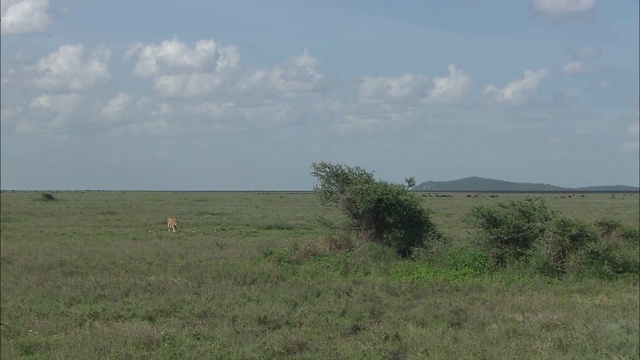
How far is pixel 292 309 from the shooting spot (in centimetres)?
1223

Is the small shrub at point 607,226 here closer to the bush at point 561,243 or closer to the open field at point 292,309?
the bush at point 561,243

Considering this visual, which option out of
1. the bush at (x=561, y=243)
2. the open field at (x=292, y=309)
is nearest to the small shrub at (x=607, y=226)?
the bush at (x=561, y=243)

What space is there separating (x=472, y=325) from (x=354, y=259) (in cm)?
669

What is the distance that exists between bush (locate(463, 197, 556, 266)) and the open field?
1049 millimetres

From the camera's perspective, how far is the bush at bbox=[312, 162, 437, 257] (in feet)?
61.1

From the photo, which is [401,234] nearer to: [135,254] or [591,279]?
[591,279]

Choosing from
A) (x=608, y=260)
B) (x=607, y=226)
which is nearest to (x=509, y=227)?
(x=608, y=260)

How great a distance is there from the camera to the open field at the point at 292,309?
9453mm

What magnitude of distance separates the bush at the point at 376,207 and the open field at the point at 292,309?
102 cm

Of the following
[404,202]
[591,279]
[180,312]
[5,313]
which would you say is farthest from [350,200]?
[5,313]

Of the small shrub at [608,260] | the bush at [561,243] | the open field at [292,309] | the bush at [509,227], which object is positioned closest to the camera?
the open field at [292,309]

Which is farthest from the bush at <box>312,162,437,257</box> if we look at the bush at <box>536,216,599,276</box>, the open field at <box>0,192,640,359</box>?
the bush at <box>536,216,599,276</box>

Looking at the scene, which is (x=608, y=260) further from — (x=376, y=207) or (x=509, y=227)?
(x=376, y=207)

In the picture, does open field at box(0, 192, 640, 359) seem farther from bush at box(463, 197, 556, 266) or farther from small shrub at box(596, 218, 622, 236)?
small shrub at box(596, 218, 622, 236)
